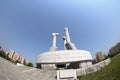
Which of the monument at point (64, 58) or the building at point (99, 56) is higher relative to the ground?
the building at point (99, 56)

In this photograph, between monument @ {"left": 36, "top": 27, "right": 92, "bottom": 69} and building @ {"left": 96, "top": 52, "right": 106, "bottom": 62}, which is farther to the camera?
building @ {"left": 96, "top": 52, "right": 106, "bottom": 62}

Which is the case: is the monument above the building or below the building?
below

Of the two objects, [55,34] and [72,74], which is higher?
[55,34]

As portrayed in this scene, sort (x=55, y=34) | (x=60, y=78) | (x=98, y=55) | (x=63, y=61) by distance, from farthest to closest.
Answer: (x=55, y=34)
(x=98, y=55)
(x=63, y=61)
(x=60, y=78)

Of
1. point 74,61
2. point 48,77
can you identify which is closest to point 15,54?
point 74,61

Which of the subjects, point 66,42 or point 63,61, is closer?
point 63,61

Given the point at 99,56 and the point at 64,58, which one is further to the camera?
the point at 99,56

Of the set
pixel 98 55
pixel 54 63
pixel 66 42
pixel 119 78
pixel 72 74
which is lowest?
pixel 119 78

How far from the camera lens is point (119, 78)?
42.5ft

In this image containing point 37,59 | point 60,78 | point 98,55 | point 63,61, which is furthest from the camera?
point 98,55

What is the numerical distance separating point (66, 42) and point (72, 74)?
19263 mm

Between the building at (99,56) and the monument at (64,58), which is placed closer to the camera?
the monument at (64,58)

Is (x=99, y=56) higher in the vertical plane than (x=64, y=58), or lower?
higher

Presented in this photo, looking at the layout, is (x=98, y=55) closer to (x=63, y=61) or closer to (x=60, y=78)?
(x=63, y=61)
